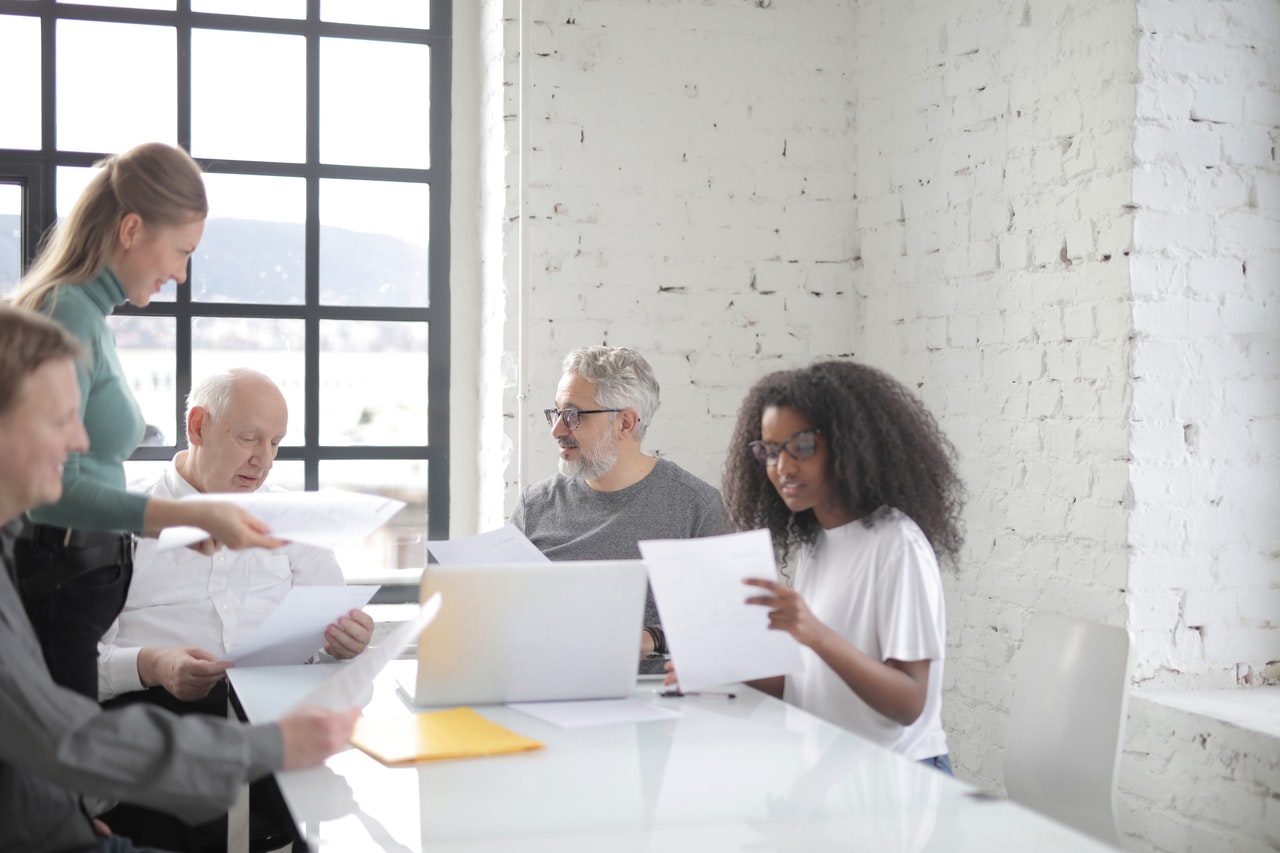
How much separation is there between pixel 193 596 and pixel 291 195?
156 cm

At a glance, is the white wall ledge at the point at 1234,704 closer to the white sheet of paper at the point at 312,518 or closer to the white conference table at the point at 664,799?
the white conference table at the point at 664,799

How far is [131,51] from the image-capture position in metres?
3.74

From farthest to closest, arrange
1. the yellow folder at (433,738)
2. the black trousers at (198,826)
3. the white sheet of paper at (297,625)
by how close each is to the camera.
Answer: the black trousers at (198,826), the white sheet of paper at (297,625), the yellow folder at (433,738)

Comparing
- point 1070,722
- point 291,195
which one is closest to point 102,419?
point 1070,722

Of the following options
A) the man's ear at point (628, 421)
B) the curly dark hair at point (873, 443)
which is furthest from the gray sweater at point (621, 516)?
the curly dark hair at point (873, 443)

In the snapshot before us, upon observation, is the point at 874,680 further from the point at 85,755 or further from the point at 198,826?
the point at 198,826

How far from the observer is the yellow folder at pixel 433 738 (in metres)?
1.72

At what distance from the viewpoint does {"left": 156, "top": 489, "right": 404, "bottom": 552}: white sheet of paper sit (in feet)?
5.91

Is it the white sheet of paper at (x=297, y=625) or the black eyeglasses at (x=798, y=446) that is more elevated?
the black eyeglasses at (x=798, y=446)

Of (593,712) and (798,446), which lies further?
(798,446)

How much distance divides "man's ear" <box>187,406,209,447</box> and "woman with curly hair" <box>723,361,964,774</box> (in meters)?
1.27

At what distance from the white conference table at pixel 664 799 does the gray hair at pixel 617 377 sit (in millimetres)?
1182

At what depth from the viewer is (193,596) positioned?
275 centimetres

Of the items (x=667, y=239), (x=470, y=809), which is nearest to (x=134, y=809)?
(x=470, y=809)
